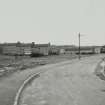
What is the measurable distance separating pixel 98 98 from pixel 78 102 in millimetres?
2140

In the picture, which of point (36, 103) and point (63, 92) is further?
point (63, 92)

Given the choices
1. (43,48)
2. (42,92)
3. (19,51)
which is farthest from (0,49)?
(42,92)

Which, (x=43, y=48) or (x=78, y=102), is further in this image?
(x=43, y=48)

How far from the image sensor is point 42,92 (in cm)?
1911

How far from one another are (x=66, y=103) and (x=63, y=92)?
406 centimetres

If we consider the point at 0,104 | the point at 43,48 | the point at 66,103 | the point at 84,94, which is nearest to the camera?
the point at 0,104

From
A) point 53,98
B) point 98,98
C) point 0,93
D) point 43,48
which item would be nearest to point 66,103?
point 53,98

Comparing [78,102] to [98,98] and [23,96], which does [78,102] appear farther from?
[23,96]

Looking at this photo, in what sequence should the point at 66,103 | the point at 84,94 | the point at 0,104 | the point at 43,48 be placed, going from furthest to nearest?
the point at 43,48
the point at 84,94
the point at 66,103
the point at 0,104

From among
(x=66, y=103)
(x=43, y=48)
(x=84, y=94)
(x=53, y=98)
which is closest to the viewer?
(x=66, y=103)

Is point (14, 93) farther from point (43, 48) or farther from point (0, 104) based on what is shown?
point (43, 48)

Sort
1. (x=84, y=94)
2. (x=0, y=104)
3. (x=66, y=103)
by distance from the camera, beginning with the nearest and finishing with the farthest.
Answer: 1. (x=0, y=104)
2. (x=66, y=103)
3. (x=84, y=94)

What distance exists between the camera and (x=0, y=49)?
130250 mm

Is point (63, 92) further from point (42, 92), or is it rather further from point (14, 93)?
point (14, 93)
